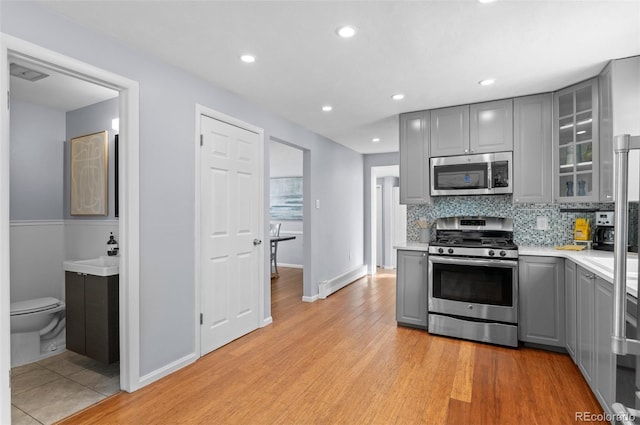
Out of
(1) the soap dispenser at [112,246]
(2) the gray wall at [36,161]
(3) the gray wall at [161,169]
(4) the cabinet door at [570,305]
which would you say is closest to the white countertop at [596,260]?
(4) the cabinet door at [570,305]

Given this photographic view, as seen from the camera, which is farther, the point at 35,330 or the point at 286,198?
the point at 286,198

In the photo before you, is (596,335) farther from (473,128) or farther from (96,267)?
(96,267)

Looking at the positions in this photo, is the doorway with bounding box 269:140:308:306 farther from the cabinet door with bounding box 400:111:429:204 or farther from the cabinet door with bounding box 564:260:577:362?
the cabinet door with bounding box 564:260:577:362

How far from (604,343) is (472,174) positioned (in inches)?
78.2

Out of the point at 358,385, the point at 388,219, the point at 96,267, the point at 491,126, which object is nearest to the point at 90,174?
the point at 96,267

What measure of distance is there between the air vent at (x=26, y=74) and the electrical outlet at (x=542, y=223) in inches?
191

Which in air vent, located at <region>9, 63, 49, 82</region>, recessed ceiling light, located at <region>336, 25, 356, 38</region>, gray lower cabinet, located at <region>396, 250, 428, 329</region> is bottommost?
gray lower cabinet, located at <region>396, 250, 428, 329</region>

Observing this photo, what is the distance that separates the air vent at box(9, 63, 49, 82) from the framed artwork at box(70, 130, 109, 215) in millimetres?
649

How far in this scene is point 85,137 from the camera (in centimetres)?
350

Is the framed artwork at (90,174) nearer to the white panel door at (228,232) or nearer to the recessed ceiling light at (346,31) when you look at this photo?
the white panel door at (228,232)

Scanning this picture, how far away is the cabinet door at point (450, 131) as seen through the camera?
3.67 meters

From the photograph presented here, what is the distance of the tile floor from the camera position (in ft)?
7.11

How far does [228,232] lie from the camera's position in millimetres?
3307

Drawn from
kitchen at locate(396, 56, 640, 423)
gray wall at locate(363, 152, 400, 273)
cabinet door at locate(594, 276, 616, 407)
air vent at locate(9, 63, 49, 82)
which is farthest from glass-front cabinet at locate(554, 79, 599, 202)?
air vent at locate(9, 63, 49, 82)
